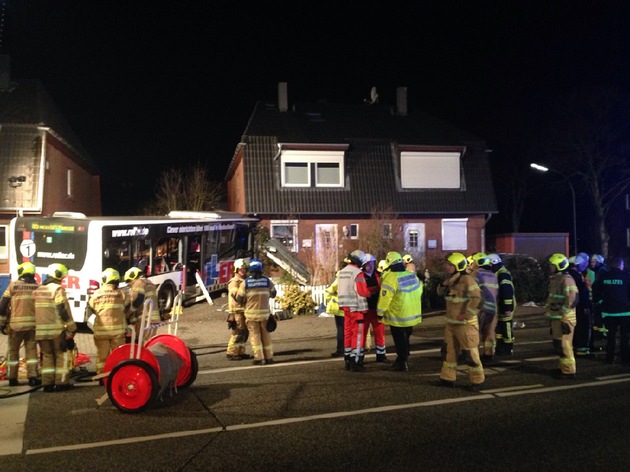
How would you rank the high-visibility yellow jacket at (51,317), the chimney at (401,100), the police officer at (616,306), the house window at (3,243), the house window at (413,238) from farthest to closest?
the chimney at (401,100) → the house window at (413,238) → the house window at (3,243) → the police officer at (616,306) → the high-visibility yellow jacket at (51,317)

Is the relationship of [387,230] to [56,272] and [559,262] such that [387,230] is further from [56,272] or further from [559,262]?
[56,272]

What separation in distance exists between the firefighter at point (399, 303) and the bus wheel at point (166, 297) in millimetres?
9318

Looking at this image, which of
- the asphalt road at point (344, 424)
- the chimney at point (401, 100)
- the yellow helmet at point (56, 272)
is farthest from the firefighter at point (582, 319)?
the chimney at point (401, 100)

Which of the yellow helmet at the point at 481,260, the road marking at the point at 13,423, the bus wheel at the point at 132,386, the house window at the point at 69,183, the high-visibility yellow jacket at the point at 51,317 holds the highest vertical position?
the house window at the point at 69,183

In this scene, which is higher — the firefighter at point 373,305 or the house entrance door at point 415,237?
the house entrance door at point 415,237

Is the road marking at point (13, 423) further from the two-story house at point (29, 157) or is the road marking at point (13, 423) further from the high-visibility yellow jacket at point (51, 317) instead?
the two-story house at point (29, 157)

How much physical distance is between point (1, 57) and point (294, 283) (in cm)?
1946

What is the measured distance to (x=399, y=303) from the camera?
349 inches

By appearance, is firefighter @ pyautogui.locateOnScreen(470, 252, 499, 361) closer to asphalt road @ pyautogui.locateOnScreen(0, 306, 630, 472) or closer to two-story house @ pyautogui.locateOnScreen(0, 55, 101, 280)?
asphalt road @ pyautogui.locateOnScreen(0, 306, 630, 472)

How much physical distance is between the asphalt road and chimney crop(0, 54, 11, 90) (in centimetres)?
2226

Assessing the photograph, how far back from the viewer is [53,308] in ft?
27.0

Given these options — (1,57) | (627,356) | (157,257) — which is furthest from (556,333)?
(1,57)

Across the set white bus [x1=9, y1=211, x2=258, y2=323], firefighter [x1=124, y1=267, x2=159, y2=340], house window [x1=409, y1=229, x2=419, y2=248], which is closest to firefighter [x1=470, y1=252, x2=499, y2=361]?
firefighter [x1=124, y1=267, x2=159, y2=340]

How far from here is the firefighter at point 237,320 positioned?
33.4ft
